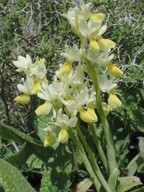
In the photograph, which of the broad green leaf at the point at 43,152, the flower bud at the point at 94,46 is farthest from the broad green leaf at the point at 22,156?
the flower bud at the point at 94,46

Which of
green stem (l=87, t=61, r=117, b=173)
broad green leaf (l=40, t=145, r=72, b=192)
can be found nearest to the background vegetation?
broad green leaf (l=40, t=145, r=72, b=192)

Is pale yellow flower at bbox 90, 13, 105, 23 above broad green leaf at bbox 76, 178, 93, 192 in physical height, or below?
above

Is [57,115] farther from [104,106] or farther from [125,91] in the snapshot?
[125,91]

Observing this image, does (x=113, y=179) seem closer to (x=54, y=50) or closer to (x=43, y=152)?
(x=43, y=152)

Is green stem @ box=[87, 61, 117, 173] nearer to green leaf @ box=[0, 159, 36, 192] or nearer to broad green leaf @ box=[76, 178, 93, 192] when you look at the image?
broad green leaf @ box=[76, 178, 93, 192]

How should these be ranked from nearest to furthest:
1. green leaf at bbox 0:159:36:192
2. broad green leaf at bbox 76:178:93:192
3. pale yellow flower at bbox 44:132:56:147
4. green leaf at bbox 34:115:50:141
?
green leaf at bbox 0:159:36:192, pale yellow flower at bbox 44:132:56:147, broad green leaf at bbox 76:178:93:192, green leaf at bbox 34:115:50:141

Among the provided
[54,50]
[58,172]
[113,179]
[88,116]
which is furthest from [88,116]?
[54,50]
